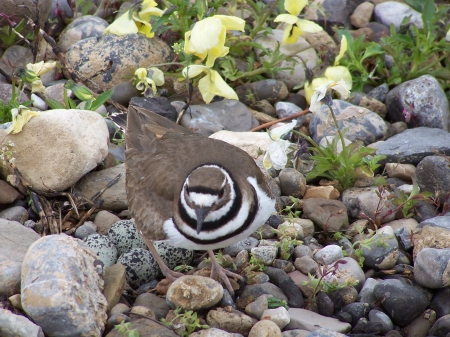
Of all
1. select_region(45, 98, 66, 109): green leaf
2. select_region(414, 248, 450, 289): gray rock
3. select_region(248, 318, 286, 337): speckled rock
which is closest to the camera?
select_region(248, 318, 286, 337): speckled rock

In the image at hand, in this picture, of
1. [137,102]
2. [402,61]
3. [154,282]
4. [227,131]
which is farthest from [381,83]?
[154,282]

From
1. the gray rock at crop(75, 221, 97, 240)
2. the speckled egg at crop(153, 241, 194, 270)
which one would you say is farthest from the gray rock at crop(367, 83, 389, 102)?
the gray rock at crop(75, 221, 97, 240)

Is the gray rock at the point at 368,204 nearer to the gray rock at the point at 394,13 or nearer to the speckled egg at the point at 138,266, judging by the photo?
the speckled egg at the point at 138,266

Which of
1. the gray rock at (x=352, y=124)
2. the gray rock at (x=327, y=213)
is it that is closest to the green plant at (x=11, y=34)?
the gray rock at (x=352, y=124)

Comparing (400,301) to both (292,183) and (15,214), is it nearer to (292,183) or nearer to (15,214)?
(292,183)

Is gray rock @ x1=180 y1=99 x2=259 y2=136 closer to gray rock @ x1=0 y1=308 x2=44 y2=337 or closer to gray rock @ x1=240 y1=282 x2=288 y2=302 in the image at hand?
gray rock @ x1=240 y1=282 x2=288 y2=302

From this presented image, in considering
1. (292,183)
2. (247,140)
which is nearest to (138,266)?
(292,183)
